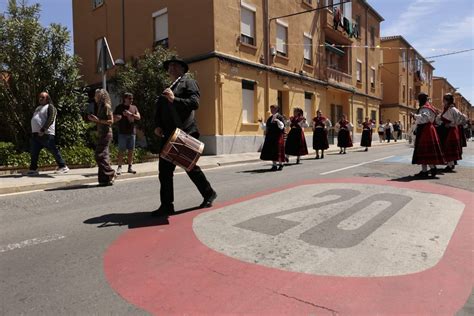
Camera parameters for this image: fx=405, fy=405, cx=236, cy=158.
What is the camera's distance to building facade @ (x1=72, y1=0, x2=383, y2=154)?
17.2 metres

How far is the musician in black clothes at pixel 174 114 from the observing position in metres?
5.03

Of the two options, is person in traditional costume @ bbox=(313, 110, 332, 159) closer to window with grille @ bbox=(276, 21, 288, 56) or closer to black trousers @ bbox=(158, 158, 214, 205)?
window with grille @ bbox=(276, 21, 288, 56)

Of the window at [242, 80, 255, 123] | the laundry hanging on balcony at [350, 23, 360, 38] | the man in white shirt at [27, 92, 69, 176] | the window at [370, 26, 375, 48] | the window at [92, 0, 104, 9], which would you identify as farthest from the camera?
the window at [370, 26, 375, 48]

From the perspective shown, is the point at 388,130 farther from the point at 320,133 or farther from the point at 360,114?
the point at 320,133

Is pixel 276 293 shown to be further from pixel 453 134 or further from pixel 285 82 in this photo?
pixel 285 82

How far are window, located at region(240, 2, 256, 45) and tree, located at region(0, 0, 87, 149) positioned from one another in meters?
9.30

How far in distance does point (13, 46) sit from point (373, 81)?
31.3 metres

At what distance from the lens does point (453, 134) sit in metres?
9.66

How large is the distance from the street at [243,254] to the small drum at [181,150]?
747 mm

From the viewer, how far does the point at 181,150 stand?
484cm

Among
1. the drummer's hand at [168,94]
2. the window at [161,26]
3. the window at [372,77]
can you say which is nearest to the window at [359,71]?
the window at [372,77]

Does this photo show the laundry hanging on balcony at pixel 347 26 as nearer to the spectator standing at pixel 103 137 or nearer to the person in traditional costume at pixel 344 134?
the person in traditional costume at pixel 344 134

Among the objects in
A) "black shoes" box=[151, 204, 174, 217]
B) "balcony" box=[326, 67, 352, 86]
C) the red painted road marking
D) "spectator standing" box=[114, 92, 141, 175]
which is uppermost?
"balcony" box=[326, 67, 352, 86]

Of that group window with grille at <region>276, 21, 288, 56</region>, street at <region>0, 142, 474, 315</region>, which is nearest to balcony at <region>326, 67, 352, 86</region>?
window with grille at <region>276, 21, 288, 56</region>
